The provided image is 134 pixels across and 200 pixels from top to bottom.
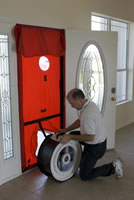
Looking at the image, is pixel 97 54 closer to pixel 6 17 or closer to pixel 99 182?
pixel 6 17

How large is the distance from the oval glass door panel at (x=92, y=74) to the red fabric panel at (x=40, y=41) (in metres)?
0.47

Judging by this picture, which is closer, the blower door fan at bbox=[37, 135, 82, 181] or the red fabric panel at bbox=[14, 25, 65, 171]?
the blower door fan at bbox=[37, 135, 82, 181]

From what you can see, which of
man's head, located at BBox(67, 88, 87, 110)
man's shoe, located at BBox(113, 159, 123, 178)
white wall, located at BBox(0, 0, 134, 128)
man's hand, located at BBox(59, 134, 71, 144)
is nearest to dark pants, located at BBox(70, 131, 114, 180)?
man's shoe, located at BBox(113, 159, 123, 178)

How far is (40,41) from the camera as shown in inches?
120

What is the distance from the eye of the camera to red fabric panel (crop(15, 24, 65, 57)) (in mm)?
2828

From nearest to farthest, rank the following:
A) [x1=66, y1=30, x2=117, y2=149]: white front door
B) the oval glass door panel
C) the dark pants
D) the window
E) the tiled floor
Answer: the tiled floor
the dark pants
[x1=66, y1=30, x2=117, y2=149]: white front door
the oval glass door panel
the window

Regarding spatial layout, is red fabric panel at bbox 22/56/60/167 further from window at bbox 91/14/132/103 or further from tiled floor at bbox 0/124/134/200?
window at bbox 91/14/132/103

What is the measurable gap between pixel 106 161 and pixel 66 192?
3.22 feet

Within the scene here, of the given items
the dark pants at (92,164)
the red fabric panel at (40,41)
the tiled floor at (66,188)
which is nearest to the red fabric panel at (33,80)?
the red fabric panel at (40,41)

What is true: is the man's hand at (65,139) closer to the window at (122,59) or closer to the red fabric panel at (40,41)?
the red fabric panel at (40,41)

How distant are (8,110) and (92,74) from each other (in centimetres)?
154

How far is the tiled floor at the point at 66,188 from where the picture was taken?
2645 millimetres

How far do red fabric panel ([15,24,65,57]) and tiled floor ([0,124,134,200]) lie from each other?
153cm

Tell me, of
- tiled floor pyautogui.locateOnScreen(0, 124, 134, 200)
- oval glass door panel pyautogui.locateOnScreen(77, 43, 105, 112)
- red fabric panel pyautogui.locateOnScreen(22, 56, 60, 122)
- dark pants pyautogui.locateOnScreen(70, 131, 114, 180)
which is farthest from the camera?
oval glass door panel pyautogui.locateOnScreen(77, 43, 105, 112)
